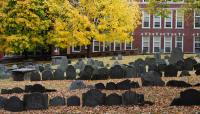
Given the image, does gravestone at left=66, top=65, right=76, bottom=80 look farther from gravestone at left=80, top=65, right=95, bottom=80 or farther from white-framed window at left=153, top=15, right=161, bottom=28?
white-framed window at left=153, top=15, right=161, bottom=28

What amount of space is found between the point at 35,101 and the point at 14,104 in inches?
25.5

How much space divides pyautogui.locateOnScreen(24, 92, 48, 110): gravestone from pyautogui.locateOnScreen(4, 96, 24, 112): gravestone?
17 cm

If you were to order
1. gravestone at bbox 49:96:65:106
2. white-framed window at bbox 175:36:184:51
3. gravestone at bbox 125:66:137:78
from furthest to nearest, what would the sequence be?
white-framed window at bbox 175:36:184:51 → gravestone at bbox 125:66:137:78 → gravestone at bbox 49:96:65:106

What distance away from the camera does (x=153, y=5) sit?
72.9 feet

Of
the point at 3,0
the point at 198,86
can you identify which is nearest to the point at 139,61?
A: the point at 198,86

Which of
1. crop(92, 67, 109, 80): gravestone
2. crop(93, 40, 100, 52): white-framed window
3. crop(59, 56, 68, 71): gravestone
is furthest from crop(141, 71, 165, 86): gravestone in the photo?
crop(93, 40, 100, 52): white-framed window

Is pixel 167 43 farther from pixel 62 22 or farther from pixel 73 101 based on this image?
pixel 73 101

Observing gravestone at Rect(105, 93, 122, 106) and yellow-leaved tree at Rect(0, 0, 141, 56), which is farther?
yellow-leaved tree at Rect(0, 0, 141, 56)

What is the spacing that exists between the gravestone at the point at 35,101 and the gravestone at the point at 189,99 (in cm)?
401

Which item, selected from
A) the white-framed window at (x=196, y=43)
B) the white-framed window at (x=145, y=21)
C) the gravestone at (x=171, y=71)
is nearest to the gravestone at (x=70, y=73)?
the gravestone at (x=171, y=71)

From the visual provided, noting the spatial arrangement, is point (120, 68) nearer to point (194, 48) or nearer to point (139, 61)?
point (139, 61)

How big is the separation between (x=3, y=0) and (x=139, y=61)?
75.3ft

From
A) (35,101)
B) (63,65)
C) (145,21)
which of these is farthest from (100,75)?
(145,21)

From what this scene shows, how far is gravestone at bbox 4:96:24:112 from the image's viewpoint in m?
16.2
